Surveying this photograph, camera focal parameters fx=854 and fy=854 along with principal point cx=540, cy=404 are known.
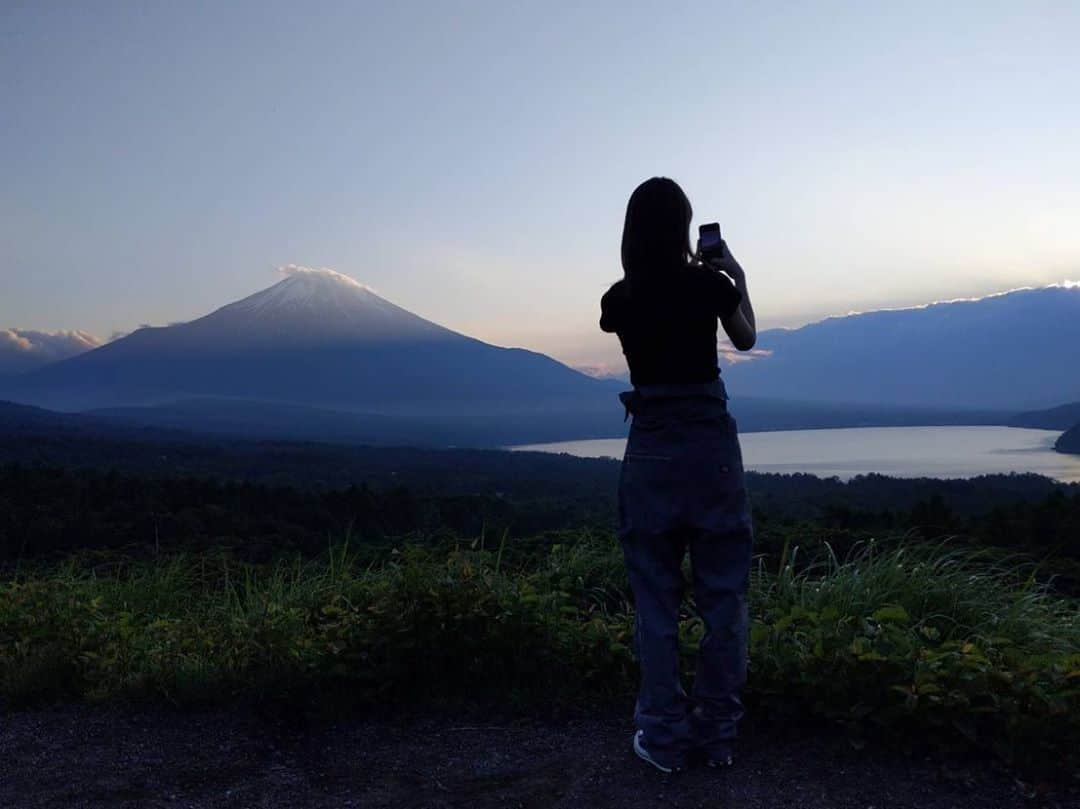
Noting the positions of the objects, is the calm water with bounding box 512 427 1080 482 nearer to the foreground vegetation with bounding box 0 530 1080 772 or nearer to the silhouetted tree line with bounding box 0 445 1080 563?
the silhouetted tree line with bounding box 0 445 1080 563

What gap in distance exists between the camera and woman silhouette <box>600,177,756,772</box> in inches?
112

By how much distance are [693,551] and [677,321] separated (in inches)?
31.0

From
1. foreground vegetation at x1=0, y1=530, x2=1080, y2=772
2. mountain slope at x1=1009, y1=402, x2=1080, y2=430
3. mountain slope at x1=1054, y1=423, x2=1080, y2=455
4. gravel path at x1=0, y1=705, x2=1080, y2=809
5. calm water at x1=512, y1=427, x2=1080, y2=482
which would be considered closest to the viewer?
gravel path at x1=0, y1=705, x2=1080, y2=809

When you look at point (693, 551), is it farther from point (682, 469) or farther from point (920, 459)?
point (920, 459)

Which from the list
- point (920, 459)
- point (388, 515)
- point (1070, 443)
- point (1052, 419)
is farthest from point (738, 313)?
point (1052, 419)

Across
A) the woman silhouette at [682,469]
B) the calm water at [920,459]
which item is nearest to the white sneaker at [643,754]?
the woman silhouette at [682,469]

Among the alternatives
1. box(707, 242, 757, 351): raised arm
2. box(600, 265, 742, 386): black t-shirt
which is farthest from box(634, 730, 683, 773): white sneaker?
box(707, 242, 757, 351): raised arm

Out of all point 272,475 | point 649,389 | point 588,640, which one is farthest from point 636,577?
point 272,475

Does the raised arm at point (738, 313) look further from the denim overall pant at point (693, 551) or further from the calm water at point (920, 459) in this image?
the calm water at point (920, 459)

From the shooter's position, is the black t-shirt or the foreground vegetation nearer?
the black t-shirt

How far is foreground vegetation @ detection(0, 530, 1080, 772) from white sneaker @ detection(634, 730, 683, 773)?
520 millimetres

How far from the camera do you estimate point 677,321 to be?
2.86 m

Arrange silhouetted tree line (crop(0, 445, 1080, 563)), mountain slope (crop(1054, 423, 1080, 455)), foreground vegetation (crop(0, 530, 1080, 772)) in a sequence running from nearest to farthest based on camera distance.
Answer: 1. foreground vegetation (crop(0, 530, 1080, 772))
2. silhouetted tree line (crop(0, 445, 1080, 563))
3. mountain slope (crop(1054, 423, 1080, 455))

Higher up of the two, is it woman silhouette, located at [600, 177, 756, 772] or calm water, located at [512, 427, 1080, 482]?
woman silhouette, located at [600, 177, 756, 772]
